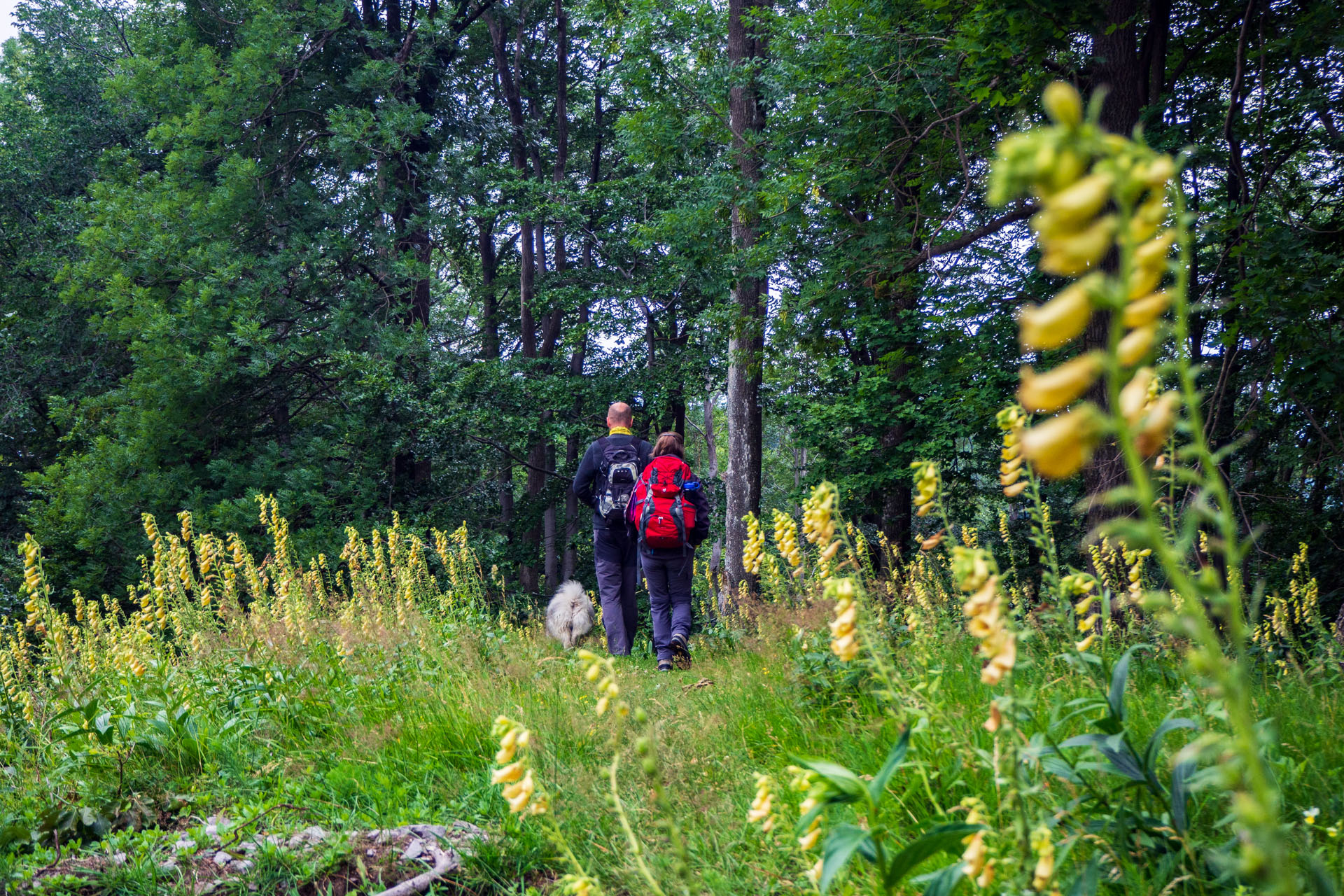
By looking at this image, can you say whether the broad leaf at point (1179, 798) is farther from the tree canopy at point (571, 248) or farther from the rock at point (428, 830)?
the tree canopy at point (571, 248)

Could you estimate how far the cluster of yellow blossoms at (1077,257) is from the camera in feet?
2.30

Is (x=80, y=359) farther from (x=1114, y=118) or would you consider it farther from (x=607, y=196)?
(x=1114, y=118)

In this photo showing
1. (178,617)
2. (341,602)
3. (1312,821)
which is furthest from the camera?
(341,602)

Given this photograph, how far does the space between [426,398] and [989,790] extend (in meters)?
12.6

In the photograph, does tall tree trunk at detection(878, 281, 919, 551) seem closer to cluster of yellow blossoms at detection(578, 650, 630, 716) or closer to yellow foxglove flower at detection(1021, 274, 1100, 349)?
cluster of yellow blossoms at detection(578, 650, 630, 716)

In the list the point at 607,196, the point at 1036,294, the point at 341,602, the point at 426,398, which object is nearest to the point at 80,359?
the point at 426,398

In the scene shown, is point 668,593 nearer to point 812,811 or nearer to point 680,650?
point 680,650

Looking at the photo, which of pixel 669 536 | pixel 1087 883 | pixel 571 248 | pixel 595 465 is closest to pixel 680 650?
pixel 669 536

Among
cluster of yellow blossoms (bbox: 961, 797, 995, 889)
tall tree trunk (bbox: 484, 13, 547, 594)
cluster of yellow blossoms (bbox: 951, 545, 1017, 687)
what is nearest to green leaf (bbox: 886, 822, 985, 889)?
cluster of yellow blossoms (bbox: 961, 797, 995, 889)

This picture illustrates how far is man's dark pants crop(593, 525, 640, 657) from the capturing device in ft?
22.7

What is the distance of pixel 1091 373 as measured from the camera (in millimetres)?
750

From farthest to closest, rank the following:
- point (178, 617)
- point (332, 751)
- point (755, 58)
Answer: point (755, 58) < point (178, 617) < point (332, 751)

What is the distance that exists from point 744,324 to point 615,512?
4.11 m

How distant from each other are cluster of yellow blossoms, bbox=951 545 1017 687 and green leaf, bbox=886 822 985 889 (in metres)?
0.35
